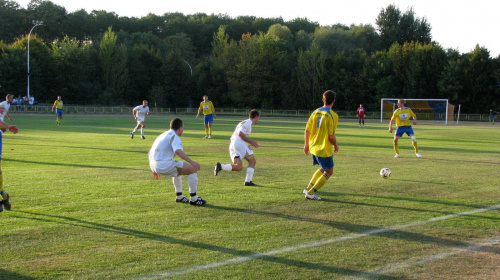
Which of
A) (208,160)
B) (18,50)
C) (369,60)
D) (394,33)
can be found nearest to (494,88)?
(369,60)

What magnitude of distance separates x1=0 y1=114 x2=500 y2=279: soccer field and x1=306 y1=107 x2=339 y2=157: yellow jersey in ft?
3.10

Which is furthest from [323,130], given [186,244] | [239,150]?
[186,244]

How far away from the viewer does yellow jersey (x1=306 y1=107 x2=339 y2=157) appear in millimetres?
8570

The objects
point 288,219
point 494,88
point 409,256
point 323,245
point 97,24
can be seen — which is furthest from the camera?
point 97,24

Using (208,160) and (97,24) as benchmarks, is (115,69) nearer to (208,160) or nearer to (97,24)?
(97,24)

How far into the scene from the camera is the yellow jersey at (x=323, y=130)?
28.1 feet

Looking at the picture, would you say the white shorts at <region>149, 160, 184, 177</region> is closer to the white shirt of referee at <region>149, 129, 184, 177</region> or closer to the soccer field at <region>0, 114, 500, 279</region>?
the white shirt of referee at <region>149, 129, 184, 177</region>

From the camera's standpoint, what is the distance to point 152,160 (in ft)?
25.8

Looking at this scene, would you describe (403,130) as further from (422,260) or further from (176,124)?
(422,260)

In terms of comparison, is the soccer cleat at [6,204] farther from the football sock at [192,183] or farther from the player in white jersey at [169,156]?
the football sock at [192,183]

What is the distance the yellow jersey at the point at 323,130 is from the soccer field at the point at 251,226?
946 mm

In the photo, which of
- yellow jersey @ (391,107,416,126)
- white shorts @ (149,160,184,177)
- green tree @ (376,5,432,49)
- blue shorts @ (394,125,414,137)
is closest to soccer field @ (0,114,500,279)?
white shorts @ (149,160,184,177)

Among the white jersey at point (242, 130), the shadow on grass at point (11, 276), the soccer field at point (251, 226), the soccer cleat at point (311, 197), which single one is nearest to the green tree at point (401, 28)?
the soccer field at point (251, 226)

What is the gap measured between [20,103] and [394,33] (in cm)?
6344
